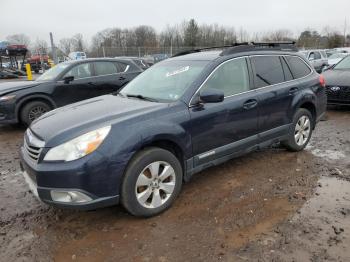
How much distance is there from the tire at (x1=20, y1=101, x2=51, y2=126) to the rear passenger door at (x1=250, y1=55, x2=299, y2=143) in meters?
5.22

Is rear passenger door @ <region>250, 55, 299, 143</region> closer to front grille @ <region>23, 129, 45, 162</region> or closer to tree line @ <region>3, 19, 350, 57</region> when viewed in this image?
front grille @ <region>23, 129, 45, 162</region>

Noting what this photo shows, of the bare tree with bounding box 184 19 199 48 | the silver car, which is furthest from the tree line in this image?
the silver car

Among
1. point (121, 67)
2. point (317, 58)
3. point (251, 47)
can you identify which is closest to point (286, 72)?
point (251, 47)

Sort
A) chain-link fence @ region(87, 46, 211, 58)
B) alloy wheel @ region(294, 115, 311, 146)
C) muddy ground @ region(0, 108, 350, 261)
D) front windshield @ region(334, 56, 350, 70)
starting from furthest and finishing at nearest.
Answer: chain-link fence @ region(87, 46, 211, 58) → front windshield @ region(334, 56, 350, 70) → alloy wheel @ region(294, 115, 311, 146) → muddy ground @ region(0, 108, 350, 261)

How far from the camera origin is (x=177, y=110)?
373cm

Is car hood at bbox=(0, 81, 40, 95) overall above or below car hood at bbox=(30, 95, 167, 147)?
below

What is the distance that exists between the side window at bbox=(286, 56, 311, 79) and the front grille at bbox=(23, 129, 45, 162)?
12.7 ft

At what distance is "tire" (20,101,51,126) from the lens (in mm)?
7578

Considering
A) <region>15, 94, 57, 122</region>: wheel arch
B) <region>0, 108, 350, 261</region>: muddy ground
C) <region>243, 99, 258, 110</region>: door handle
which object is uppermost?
<region>243, 99, 258, 110</region>: door handle

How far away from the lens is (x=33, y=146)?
3.42 m

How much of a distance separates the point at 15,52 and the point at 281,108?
23.6 meters

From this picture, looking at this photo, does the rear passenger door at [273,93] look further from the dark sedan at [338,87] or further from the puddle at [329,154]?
the dark sedan at [338,87]

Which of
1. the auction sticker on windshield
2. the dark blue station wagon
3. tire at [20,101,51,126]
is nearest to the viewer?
the dark blue station wagon

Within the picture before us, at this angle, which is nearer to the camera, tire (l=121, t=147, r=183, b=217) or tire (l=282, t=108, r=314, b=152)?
tire (l=121, t=147, r=183, b=217)
